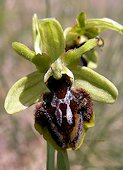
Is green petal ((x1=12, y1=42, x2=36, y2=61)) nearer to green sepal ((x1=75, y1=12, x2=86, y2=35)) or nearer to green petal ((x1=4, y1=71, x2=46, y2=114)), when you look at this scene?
green petal ((x1=4, y1=71, x2=46, y2=114))

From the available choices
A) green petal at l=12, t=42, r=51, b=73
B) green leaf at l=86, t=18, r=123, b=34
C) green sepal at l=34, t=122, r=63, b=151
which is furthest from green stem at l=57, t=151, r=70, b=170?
green leaf at l=86, t=18, r=123, b=34

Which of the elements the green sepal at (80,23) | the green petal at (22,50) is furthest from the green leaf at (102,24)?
the green petal at (22,50)

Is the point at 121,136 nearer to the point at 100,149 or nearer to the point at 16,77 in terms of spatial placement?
the point at 100,149

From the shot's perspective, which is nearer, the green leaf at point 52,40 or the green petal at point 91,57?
the green leaf at point 52,40

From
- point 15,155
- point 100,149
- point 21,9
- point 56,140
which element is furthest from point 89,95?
point 21,9

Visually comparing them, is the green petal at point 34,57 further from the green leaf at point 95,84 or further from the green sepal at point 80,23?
the green sepal at point 80,23

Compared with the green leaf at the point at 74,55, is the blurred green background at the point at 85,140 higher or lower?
lower
